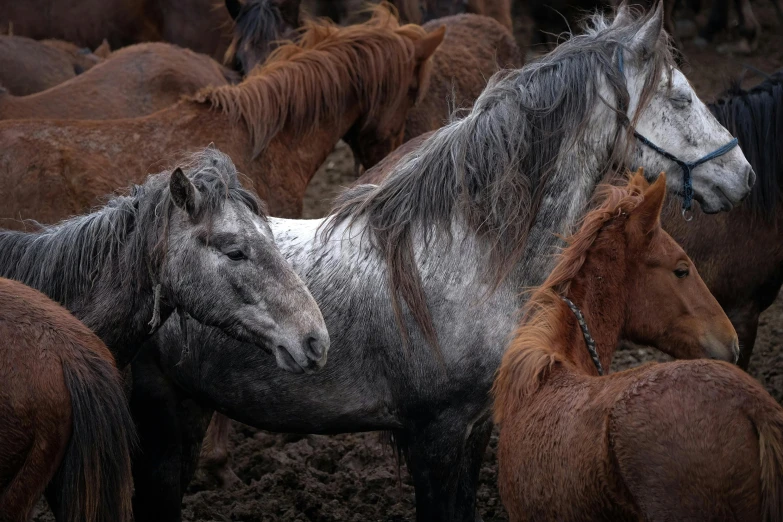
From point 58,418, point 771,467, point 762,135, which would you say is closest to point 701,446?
point 771,467

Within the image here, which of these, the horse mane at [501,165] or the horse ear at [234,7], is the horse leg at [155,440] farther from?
the horse ear at [234,7]

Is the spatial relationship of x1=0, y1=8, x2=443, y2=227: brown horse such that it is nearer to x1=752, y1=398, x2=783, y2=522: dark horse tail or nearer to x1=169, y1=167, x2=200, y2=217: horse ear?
x1=169, y1=167, x2=200, y2=217: horse ear

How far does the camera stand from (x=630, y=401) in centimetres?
254

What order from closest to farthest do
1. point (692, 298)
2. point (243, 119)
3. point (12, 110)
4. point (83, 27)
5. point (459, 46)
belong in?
point (692, 298) < point (243, 119) < point (12, 110) < point (459, 46) < point (83, 27)

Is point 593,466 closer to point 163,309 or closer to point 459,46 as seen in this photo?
point 163,309

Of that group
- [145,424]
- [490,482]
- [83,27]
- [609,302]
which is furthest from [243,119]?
[83,27]

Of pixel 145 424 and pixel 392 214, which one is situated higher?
pixel 392 214

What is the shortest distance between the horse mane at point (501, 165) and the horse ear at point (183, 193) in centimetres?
71

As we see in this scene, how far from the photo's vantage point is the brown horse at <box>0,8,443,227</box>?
487cm

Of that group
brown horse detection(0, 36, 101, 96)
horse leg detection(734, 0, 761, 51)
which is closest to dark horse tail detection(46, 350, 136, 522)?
brown horse detection(0, 36, 101, 96)

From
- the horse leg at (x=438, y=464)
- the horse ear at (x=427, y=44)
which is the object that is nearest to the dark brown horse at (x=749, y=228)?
the horse ear at (x=427, y=44)

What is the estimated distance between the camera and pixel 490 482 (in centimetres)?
501

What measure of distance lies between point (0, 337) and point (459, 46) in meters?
5.20

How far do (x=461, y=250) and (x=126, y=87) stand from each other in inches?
146
